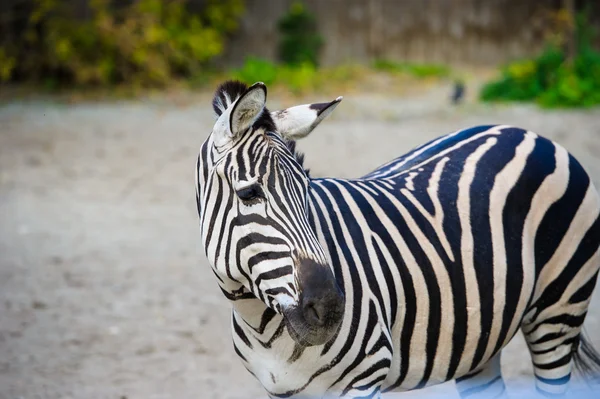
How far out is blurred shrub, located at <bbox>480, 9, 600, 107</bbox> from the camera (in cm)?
1078

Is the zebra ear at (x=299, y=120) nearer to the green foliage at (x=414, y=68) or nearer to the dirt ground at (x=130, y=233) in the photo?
the dirt ground at (x=130, y=233)

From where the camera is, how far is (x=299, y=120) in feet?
8.83

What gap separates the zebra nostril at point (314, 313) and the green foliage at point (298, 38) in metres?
12.4

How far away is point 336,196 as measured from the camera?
2.91m

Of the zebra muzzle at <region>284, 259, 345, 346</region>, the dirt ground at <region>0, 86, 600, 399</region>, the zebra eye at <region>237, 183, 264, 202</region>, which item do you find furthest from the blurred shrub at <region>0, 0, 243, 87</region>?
the zebra muzzle at <region>284, 259, 345, 346</region>

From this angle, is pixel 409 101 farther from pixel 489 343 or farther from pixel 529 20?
pixel 489 343

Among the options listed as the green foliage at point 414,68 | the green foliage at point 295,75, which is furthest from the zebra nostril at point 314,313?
the green foliage at point 414,68

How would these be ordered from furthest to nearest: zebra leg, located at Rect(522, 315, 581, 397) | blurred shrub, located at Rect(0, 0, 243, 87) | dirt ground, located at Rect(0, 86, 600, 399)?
blurred shrub, located at Rect(0, 0, 243, 87)
dirt ground, located at Rect(0, 86, 600, 399)
zebra leg, located at Rect(522, 315, 581, 397)

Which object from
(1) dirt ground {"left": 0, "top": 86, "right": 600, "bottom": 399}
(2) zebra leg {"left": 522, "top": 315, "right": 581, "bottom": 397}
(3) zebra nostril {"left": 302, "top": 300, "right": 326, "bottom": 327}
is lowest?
(1) dirt ground {"left": 0, "top": 86, "right": 600, "bottom": 399}

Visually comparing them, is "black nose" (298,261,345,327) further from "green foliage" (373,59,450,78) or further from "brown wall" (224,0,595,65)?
"brown wall" (224,0,595,65)

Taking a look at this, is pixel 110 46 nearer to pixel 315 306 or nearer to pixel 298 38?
pixel 298 38

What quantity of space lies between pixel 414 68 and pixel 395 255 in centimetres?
1211

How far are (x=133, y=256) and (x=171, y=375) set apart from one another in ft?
7.07

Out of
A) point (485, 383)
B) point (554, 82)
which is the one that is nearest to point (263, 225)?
point (485, 383)
